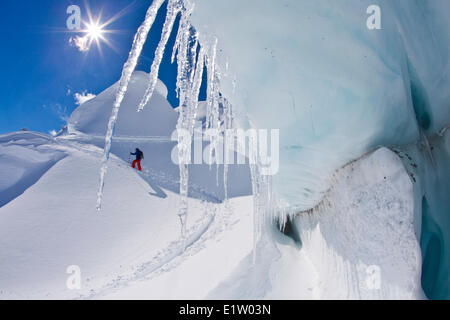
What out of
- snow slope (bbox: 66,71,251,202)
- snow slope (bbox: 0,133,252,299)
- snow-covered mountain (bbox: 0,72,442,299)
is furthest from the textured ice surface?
snow slope (bbox: 66,71,251,202)

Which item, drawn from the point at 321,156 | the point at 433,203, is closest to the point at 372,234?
the point at 433,203

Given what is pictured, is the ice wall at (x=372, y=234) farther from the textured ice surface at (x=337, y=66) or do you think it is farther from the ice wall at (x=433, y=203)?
the textured ice surface at (x=337, y=66)

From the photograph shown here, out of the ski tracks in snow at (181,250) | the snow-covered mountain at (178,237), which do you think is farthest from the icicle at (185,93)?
the snow-covered mountain at (178,237)

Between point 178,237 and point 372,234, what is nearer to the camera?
point 372,234

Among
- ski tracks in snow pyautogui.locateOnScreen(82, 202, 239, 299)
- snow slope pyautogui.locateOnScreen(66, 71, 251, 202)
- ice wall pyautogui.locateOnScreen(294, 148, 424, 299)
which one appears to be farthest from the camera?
snow slope pyautogui.locateOnScreen(66, 71, 251, 202)

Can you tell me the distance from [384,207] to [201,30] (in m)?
2.56

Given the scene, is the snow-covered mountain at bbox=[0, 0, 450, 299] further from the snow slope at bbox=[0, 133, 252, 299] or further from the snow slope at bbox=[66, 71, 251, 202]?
the snow slope at bbox=[66, 71, 251, 202]

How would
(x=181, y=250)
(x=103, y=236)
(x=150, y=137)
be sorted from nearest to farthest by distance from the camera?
(x=181, y=250)
(x=103, y=236)
(x=150, y=137)

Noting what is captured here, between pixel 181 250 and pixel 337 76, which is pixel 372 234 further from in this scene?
pixel 181 250

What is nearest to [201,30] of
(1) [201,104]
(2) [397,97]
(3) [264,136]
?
(3) [264,136]

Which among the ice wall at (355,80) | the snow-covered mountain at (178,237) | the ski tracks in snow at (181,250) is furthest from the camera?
the ski tracks in snow at (181,250)

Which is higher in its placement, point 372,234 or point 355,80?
point 355,80

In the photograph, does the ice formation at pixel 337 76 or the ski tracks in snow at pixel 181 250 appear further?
the ski tracks in snow at pixel 181 250

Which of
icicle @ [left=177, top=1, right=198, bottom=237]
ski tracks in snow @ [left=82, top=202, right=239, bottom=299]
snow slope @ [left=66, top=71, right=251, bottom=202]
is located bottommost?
ski tracks in snow @ [left=82, top=202, right=239, bottom=299]
